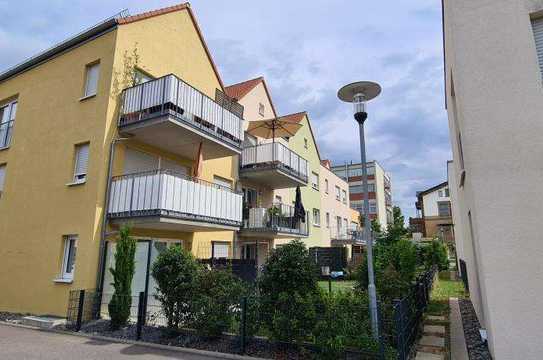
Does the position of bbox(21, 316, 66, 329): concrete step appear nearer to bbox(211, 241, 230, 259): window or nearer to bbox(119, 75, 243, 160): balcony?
bbox(119, 75, 243, 160): balcony

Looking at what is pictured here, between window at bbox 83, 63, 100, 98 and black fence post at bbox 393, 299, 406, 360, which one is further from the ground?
window at bbox 83, 63, 100, 98

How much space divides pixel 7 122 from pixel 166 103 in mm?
9230

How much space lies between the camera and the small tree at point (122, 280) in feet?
30.9

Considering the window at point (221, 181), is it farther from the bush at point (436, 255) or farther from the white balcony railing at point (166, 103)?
the bush at point (436, 255)

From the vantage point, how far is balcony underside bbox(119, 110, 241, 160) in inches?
457

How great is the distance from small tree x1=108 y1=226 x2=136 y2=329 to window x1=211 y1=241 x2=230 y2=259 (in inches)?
223

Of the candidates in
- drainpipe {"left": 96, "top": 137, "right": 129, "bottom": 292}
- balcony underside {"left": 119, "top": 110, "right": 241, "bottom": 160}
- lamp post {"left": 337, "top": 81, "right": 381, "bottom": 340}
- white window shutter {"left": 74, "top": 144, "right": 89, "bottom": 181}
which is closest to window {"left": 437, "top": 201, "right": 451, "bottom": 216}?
balcony underside {"left": 119, "top": 110, "right": 241, "bottom": 160}

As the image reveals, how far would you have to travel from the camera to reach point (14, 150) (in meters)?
14.6

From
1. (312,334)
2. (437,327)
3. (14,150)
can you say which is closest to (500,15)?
(312,334)

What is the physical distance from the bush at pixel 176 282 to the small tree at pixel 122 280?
1.46 m

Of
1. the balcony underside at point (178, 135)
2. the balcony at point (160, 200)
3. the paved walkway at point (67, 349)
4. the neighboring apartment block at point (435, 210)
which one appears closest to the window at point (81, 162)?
the balcony at point (160, 200)

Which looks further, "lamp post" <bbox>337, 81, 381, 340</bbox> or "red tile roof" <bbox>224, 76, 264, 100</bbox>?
"red tile roof" <bbox>224, 76, 264, 100</bbox>

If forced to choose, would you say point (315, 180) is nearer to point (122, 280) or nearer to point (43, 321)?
point (122, 280)

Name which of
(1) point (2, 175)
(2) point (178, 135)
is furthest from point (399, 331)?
(1) point (2, 175)
